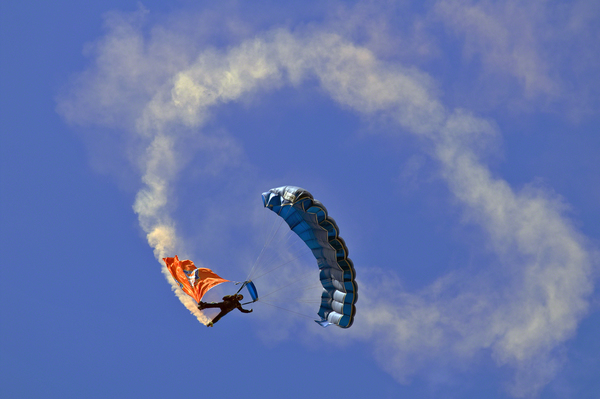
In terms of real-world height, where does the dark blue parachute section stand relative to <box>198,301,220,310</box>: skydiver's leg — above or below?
above

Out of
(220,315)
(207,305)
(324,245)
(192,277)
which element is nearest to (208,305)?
(207,305)

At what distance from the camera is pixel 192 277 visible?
111ft

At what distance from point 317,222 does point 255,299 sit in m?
6.02

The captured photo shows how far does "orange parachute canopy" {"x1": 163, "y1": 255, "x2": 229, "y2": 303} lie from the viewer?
109 feet

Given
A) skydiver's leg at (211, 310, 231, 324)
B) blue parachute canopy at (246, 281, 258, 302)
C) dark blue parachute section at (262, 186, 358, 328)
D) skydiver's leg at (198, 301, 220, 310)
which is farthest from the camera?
blue parachute canopy at (246, 281, 258, 302)

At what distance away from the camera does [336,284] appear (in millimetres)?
34438

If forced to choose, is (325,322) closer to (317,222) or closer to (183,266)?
(317,222)

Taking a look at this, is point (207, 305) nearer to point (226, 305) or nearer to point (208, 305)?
point (208, 305)

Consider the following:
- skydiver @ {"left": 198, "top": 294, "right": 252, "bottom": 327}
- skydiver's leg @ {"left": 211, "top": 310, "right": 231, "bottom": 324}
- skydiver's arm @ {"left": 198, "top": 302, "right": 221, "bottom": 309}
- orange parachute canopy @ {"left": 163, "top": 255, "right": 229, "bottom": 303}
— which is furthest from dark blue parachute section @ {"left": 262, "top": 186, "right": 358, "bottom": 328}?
skydiver's arm @ {"left": 198, "top": 302, "right": 221, "bottom": 309}

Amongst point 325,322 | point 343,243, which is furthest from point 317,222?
point 325,322

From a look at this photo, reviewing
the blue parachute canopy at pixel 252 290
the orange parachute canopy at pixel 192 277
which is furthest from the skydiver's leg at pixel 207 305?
the blue parachute canopy at pixel 252 290

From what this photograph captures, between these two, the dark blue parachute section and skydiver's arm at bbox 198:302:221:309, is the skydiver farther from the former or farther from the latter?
the dark blue parachute section

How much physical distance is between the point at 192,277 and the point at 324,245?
825 cm

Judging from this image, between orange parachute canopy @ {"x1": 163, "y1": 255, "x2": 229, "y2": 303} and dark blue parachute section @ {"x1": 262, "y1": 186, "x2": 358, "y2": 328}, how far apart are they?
19.1 ft
